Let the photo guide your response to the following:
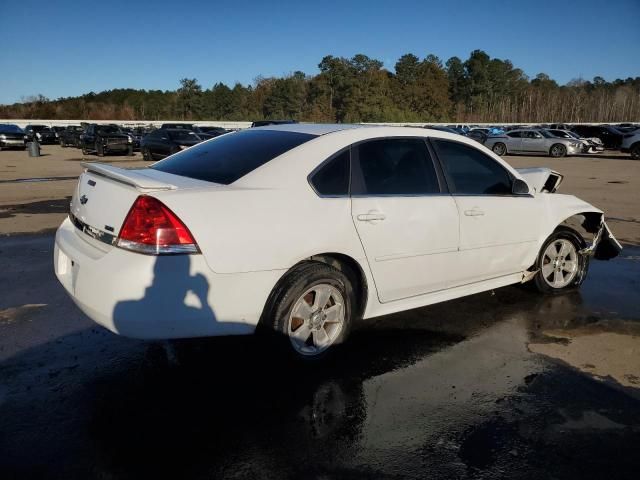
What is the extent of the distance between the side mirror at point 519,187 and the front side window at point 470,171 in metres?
0.07

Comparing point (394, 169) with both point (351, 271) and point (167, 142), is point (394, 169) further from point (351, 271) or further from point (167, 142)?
point (167, 142)

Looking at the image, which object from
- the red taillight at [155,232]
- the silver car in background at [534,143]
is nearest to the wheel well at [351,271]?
the red taillight at [155,232]

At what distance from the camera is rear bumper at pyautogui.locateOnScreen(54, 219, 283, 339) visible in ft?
9.54

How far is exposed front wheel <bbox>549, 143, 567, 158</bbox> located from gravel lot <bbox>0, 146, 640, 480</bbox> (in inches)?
1052

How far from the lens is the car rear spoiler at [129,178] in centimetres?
306

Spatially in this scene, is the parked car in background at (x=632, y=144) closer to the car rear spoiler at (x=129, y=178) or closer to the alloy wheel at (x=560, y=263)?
the alloy wheel at (x=560, y=263)

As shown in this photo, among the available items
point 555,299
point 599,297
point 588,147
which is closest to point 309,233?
point 555,299

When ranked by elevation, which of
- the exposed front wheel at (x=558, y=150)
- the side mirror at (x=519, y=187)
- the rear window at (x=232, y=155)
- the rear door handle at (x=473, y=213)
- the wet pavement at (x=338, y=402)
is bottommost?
the wet pavement at (x=338, y=402)

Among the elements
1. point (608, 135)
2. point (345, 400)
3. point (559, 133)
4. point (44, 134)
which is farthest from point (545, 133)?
point (44, 134)

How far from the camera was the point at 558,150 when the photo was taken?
29.2m

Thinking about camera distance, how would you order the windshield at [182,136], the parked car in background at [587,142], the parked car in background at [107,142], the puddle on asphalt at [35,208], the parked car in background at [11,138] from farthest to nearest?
the parked car in background at [11,138] → the parked car in background at [587,142] → the parked car in background at [107,142] → the windshield at [182,136] → the puddle on asphalt at [35,208]

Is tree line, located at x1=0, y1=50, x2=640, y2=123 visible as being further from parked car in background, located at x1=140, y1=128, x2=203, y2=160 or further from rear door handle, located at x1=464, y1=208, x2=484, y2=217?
rear door handle, located at x1=464, y1=208, x2=484, y2=217

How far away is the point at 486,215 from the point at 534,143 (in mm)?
28210

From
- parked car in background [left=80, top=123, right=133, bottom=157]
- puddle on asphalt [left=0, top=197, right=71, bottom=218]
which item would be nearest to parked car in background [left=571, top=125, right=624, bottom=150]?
parked car in background [left=80, top=123, right=133, bottom=157]
